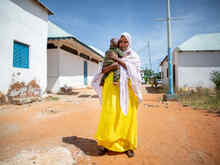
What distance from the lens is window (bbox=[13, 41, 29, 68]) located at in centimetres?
541

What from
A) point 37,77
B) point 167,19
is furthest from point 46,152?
point 167,19

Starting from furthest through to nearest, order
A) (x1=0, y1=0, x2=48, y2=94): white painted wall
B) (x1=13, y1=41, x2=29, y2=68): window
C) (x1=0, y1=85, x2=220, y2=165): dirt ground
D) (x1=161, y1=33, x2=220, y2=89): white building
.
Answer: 1. (x1=161, y1=33, x2=220, y2=89): white building
2. (x1=13, y1=41, x2=29, y2=68): window
3. (x1=0, y1=0, x2=48, y2=94): white painted wall
4. (x1=0, y1=85, x2=220, y2=165): dirt ground

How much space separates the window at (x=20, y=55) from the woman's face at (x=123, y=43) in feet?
16.8

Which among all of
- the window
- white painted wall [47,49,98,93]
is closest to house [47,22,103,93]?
white painted wall [47,49,98,93]

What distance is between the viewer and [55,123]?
3266mm

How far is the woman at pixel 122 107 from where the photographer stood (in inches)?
70.0

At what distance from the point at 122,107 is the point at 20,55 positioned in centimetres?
561

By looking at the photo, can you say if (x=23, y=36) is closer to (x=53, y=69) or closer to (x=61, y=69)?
(x=53, y=69)

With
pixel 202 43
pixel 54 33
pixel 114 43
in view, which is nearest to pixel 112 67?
pixel 114 43

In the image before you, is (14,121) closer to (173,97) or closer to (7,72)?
(7,72)

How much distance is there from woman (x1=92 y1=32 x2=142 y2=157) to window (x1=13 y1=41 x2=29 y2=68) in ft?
16.7

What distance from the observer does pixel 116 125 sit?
1.81 m

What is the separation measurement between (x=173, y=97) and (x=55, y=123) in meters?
5.61

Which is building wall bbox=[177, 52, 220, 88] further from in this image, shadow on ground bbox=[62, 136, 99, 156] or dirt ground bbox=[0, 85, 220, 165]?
shadow on ground bbox=[62, 136, 99, 156]
